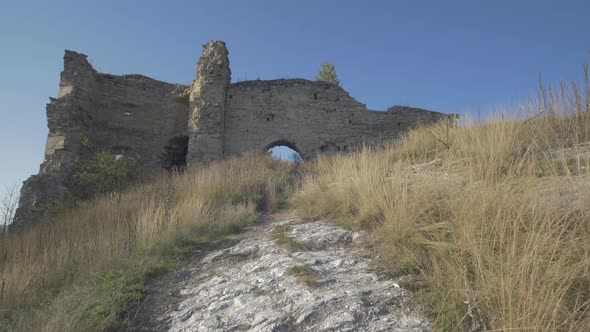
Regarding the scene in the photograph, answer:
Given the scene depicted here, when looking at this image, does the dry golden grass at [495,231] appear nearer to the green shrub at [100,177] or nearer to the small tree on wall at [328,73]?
the green shrub at [100,177]

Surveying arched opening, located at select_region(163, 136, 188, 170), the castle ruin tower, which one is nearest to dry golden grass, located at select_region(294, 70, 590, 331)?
the castle ruin tower

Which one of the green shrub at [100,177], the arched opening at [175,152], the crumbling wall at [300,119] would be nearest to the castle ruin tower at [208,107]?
the crumbling wall at [300,119]

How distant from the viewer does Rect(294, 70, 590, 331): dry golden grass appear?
6.16ft

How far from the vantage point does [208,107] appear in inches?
518

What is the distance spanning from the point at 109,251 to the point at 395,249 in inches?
129

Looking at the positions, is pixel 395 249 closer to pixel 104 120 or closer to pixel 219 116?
pixel 219 116

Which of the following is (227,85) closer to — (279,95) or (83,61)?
(279,95)

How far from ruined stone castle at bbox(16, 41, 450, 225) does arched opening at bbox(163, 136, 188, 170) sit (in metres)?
0.04

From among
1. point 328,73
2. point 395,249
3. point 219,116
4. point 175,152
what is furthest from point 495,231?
point 328,73

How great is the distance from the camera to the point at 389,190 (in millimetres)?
3951

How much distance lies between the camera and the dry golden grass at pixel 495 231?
1.88 m

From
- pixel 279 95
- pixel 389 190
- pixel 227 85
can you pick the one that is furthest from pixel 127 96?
pixel 389 190

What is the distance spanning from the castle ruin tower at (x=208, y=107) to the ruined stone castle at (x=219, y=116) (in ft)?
0.12

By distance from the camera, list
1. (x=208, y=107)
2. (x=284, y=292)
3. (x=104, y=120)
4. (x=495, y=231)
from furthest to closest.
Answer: (x=104, y=120)
(x=208, y=107)
(x=284, y=292)
(x=495, y=231)
